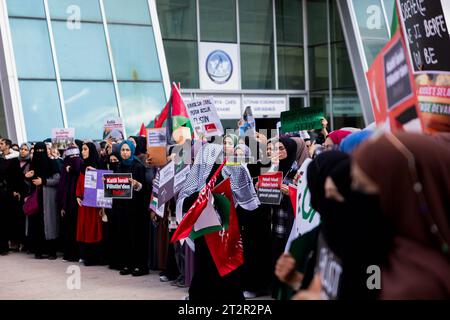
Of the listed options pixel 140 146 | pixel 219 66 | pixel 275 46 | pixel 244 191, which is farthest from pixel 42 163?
pixel 275 46

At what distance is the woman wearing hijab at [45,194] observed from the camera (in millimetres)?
12383

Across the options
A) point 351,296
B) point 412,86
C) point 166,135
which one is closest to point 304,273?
point 351,296

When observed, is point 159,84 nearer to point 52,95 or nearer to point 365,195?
point 52,95

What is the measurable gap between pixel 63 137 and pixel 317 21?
533 inches

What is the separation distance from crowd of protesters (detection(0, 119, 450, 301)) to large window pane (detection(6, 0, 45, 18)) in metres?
5.38

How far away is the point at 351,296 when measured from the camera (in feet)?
9.20

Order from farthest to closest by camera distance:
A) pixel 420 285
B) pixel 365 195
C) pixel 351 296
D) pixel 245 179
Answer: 1. pixel 245 179
2. pixel 351 296
3. pixel 365 195
4. pixel 420 285

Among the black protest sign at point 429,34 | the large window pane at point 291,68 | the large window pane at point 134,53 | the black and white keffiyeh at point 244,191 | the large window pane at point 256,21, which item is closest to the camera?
the black protest sign at point 429,34

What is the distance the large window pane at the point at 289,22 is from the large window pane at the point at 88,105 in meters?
7.50

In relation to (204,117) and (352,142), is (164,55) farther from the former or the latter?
(352,142)

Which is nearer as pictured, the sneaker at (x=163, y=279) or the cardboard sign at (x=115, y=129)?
the sneaker at (x=163, y=279)

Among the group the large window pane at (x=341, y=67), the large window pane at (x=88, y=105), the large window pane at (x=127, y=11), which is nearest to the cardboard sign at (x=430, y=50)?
the large window pane at (x=88, y=105)

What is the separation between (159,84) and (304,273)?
16.4m

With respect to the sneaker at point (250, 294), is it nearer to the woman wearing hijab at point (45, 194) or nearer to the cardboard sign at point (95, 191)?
the cardboard sign at point (95, 191)
